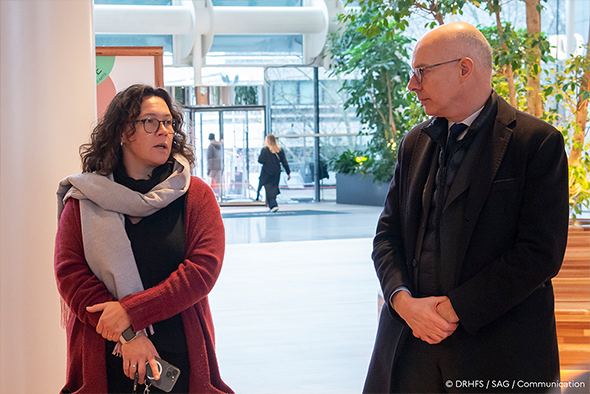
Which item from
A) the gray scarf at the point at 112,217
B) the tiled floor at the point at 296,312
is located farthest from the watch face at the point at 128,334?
the tiled floor at the point at 296,312

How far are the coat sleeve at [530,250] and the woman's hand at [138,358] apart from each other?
0.95 metres

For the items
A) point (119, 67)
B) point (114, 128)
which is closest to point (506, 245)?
point (114, 128)

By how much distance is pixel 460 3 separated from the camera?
11.9 ft

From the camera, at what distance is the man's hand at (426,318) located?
5.52 ft

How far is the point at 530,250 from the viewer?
161 centimetres

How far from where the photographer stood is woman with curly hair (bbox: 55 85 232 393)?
183 cm

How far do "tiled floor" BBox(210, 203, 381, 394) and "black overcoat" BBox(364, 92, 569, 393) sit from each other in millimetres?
1837

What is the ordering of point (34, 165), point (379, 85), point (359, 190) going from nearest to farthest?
1. point (34, 165)
2. point (379, 85)
3. point (359, 190)

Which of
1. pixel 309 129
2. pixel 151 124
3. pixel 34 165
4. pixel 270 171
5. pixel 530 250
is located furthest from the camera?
pixel 309 129

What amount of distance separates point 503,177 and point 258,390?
7.45 feet

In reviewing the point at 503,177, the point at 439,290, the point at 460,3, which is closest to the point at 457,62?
the point at 503,177

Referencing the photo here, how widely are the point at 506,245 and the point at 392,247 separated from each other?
0.38 meters

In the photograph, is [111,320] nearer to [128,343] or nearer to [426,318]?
[128,343]

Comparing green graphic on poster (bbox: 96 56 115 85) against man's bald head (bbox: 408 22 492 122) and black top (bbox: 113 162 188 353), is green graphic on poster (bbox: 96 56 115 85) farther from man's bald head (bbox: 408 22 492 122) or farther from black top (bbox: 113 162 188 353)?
man's bald head (bbox: 408 22 492 122)
